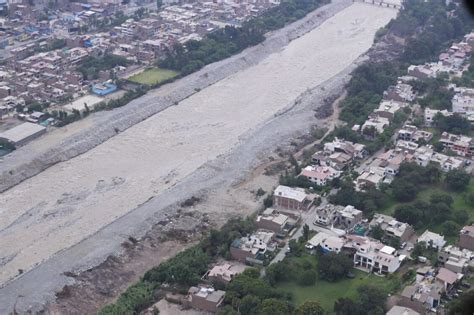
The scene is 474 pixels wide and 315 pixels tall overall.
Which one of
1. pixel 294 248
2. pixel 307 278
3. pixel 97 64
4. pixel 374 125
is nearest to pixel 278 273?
pixel 307 278

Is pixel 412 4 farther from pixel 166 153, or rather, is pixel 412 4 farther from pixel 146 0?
pixel 166 153

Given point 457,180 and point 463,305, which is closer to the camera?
point 463,305

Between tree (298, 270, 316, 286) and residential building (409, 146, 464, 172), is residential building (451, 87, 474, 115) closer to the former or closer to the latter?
residential building (409, 146, 464, 172)

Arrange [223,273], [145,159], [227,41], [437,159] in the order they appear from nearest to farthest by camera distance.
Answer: [223,273], [437,159], [145,159], [227,41]

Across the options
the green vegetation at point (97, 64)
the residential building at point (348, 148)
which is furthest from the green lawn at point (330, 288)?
the green vegetation at point (97, 64)

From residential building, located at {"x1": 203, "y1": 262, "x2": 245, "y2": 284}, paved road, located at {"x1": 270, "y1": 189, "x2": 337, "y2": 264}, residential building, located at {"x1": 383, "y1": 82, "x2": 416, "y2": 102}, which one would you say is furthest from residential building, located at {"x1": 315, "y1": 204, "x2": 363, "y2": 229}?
residential building, located at {"x1": 383, "y1": 82, "x2": 416, "y2": 102}

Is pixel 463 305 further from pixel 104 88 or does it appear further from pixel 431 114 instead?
pixel 104 88
